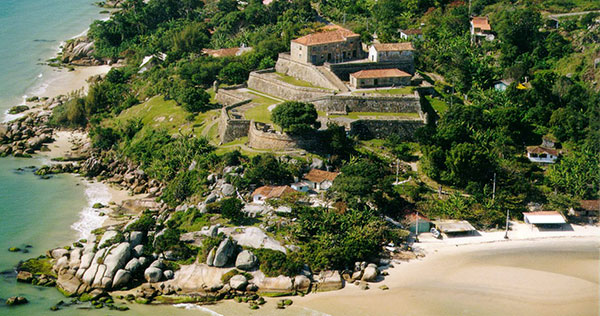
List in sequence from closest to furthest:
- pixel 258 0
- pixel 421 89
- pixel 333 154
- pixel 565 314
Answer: pixel 565 314 < pixel 333 154 < pixel 421 89 < pixel 258 0

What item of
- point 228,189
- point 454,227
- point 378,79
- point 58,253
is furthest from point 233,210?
point 378,79

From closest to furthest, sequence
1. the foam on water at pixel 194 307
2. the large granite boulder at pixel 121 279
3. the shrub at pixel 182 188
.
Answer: the foam on water at pixel 194 307, the large granite boulder at pixel 121 279, the shrub at pixel 182 188

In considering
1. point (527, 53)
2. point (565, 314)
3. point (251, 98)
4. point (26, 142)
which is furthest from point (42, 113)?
point (565, 314)

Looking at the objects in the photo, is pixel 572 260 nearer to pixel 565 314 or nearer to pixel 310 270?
pixel 565 314

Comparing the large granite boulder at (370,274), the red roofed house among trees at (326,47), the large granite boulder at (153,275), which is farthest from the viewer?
the red roofed house among trees at (326,47)

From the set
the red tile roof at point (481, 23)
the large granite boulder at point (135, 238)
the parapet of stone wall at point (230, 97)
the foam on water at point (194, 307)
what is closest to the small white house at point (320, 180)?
the large granite boulder at point (135, 238)

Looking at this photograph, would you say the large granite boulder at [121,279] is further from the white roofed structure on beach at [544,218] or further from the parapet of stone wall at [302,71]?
the parapet of stone wall at [302,71]
